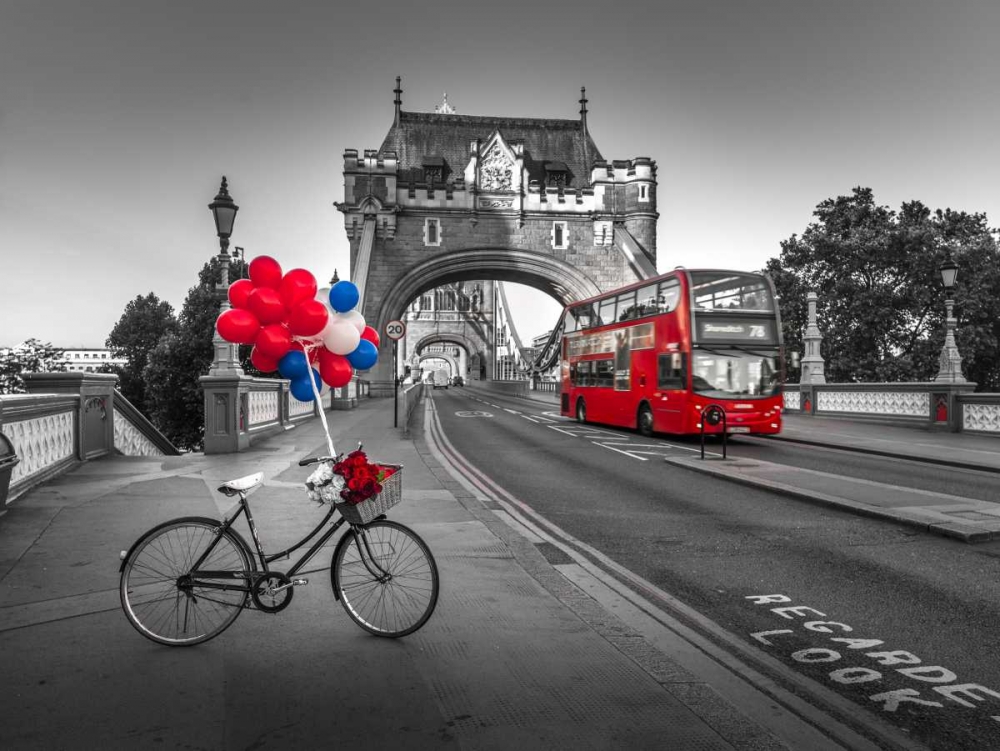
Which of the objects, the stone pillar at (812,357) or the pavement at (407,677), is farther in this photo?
the stone pillar at (812,357)

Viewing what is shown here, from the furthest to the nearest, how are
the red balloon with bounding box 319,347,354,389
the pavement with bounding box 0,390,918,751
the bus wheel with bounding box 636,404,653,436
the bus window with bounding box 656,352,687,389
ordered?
1. the bus wheel with bounding box 636,404,653,436
2. the bus window with bounding box 656,352,687,389
3. the red balloon with bounding box 319,347,354,389
4. the pavement with bounding box 0,390,918,751

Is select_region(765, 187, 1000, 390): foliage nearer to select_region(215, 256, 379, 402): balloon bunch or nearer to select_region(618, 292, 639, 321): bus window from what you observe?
select_region(618, 292, 639, 321): bus window

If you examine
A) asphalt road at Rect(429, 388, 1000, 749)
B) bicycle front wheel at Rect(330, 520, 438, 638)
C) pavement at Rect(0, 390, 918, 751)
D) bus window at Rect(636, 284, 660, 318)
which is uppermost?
bus window at Rect(636, 284, 660, 318)

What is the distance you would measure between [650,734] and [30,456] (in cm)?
811

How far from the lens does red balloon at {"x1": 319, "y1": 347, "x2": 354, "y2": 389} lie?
4863 mm

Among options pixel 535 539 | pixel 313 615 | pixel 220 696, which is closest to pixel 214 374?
pixel 535 539

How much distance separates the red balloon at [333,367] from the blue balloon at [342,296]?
337 mm

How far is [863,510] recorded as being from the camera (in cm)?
761

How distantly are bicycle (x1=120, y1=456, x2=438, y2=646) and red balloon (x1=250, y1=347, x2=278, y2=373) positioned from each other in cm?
94

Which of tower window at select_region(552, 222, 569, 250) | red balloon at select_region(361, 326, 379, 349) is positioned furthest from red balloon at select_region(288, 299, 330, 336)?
tower window at select_region(552, 222, 569, 250)

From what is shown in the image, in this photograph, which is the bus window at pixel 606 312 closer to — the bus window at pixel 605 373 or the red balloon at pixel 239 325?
the bus window at pixel 605 373

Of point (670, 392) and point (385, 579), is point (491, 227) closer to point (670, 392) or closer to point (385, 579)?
point (670, 392)

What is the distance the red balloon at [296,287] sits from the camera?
443cm

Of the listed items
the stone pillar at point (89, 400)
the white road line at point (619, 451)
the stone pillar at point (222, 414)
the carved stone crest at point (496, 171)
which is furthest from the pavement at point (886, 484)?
the carved stone crest at point (496, 171)
